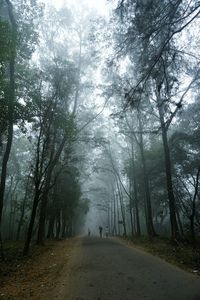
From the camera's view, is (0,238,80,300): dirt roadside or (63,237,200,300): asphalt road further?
(0,238,80,300): dirt roadside

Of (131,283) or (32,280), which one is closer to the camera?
(131,283)

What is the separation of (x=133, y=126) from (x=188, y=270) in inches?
709

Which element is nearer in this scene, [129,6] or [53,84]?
[129,6]

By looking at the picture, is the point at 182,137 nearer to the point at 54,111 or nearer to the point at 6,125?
the point at 54,111

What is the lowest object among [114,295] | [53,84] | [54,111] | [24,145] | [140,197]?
[114,295]

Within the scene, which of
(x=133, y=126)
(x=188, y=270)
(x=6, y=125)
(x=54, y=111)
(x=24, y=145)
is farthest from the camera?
(x=24, y=145)

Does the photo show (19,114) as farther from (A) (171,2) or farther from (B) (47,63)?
(B) (47,63)

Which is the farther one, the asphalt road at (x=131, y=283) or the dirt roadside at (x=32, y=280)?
the dirt roadside at (x=32, y=280)

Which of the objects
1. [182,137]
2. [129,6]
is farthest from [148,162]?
[129,6]

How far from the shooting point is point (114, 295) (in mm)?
6219

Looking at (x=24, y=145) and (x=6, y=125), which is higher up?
(x=24, y=145)

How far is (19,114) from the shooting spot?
12195 millimetres

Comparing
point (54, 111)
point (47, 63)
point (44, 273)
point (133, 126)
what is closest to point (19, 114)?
point (54, 111)

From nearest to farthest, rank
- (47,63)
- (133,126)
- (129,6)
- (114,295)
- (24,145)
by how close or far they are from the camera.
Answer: (114,295)
(129,6)
(47,63)
(133,126)
(24,145)
